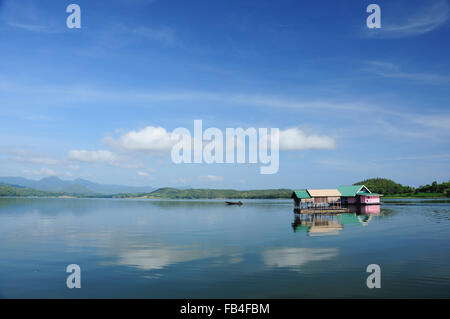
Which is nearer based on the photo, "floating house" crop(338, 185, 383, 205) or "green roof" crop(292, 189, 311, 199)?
"green roof" crop(292, 189, 311, 199)

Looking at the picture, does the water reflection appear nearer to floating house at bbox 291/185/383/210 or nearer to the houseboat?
the houseboat

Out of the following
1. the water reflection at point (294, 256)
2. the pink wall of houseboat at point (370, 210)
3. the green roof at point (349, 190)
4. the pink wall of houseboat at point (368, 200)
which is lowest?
the pink wall of houseboat at point (370, 210)

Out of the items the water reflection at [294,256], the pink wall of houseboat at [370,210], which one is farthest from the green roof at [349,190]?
the water reflection at [294,256]

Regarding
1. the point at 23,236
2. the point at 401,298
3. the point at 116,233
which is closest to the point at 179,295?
the point at 401,298

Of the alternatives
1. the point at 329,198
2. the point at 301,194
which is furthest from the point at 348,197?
the point at 301,194

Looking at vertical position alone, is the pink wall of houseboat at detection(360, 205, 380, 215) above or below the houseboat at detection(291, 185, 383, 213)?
below

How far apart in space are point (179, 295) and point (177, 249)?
45.0 feet

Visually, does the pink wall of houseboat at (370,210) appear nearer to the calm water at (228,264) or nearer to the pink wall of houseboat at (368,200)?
the pink wall of houseboat at (368,200)

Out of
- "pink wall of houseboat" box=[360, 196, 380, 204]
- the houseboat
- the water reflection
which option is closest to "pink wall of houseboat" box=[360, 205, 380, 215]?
the houseboat

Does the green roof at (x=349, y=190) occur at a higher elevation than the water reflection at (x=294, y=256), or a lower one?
higher

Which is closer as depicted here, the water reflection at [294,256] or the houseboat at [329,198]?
the water reflection at [294,256]

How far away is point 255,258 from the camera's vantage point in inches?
1081

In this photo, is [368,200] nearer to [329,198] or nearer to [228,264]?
[329,198]

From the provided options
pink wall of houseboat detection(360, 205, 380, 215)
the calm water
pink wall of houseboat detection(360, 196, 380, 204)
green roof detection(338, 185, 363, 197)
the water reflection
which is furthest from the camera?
pink wall of houseboat detection(360, 196, 380, 204)
